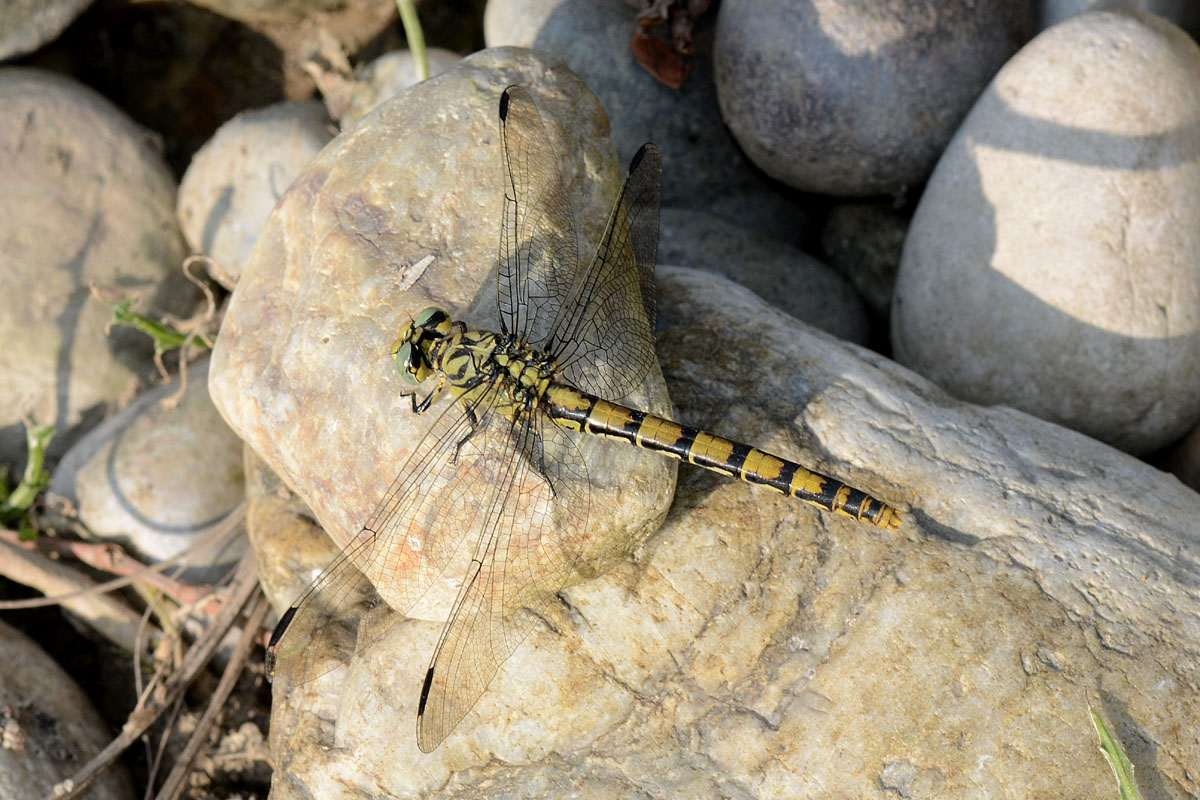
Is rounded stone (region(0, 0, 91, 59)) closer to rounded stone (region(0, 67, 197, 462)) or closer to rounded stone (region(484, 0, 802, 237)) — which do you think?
rounded stone (region(0, 67, 197, 462))

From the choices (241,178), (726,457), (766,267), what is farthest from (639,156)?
(241,178)

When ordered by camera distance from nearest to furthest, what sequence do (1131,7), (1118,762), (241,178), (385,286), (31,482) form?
(1118,762)
(385,286)
(1131,7)
(31,482)
(241,178)

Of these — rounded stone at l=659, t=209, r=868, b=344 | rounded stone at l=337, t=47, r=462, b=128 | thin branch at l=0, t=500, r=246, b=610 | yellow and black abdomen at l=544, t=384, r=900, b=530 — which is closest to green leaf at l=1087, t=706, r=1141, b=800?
yellow and black abdomen at l=544, t=384, r=900, b=530

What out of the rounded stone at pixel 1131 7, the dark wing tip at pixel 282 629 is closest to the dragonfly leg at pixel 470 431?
the dark wing tip at pixel 282 629

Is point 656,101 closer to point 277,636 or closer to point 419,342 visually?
point 419,342

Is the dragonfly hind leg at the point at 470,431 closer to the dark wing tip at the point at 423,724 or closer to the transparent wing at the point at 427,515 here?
the transparent wing at the point at 427,515

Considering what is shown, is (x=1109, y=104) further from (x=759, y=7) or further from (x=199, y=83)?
(x=199, y=83)
